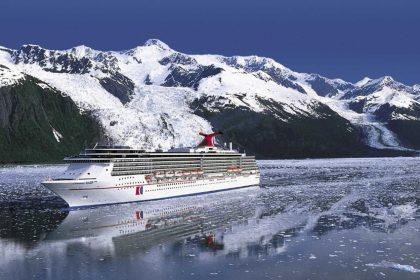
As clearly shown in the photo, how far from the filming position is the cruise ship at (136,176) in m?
103

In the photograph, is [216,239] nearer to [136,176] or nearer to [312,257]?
[312,257]

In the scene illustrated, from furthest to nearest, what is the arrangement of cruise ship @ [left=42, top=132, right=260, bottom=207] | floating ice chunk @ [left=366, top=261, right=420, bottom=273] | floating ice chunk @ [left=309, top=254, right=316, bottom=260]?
1. cruise ship @ [left=42, top=132, right=260, bottom=207]
2. floating ice chunk @ [left=309, top=254, right=316, bottom=260]
3. floating ice chunk @ [left=366, top=261, right=420, bottom=273]

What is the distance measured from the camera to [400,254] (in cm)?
5838

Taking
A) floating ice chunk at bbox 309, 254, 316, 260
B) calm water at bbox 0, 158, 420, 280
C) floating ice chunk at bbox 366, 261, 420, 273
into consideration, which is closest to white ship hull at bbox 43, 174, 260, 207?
calm water at bbox 0, 158, 420, 280

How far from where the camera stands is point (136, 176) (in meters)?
113

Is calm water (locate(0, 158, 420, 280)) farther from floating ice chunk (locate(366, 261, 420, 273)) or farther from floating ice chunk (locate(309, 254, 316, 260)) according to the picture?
floating ice chunk (locate(309, 254, 316, 260))

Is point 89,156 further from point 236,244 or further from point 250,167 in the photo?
point 250,167

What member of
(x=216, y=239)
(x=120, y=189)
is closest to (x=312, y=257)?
(x=216, y=239)

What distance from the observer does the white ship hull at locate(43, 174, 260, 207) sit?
101 metres

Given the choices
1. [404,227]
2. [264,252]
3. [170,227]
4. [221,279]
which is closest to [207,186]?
[170,227]

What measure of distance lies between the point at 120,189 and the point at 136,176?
6382 mm

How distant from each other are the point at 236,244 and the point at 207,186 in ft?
244

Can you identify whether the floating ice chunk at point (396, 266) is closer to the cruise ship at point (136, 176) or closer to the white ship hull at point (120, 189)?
the white ship hull at point (120, 189)

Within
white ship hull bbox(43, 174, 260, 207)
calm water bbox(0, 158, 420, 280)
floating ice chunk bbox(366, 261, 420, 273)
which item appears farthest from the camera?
white ship hull bbox(43, 174, 260, 207)
